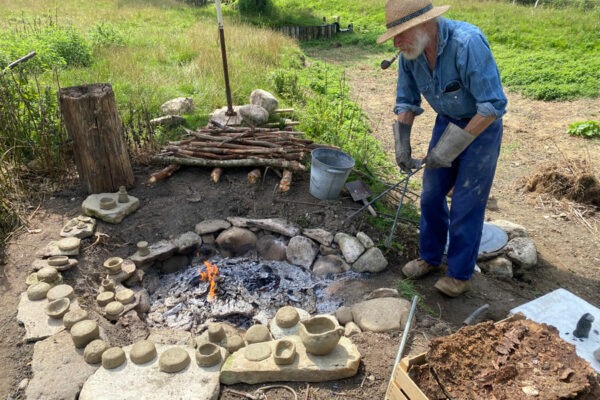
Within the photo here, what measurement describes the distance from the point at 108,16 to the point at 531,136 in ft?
49.4

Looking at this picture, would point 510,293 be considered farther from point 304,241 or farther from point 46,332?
point 46,332

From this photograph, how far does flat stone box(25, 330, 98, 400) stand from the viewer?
261 centimetres

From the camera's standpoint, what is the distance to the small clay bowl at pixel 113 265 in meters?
3.77

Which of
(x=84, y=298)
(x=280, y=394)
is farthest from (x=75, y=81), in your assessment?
(x=280, y=394)

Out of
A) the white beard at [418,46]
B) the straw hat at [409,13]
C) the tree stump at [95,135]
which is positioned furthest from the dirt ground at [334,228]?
the straw hat at [409,13]

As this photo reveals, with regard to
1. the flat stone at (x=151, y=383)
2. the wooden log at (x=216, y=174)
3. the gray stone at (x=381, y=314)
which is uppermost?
the wooden log at (x=216, y=174)

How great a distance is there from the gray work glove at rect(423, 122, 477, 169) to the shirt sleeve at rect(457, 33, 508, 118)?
0.75 ft

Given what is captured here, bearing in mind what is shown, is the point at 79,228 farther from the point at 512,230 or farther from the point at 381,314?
the point at 512,230

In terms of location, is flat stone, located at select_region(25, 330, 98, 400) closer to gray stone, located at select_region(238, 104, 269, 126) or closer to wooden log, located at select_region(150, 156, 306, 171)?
wooden log, located at select_region(150, 156, 306, 171)

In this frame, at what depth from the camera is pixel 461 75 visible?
9.95ft

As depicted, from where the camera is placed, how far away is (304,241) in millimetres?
4336

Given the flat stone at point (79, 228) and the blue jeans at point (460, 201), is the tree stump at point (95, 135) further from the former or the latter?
the blue jeans at point (460, 201)

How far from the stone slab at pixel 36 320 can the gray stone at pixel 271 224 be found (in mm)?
1830

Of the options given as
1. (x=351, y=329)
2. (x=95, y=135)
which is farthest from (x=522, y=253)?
(x=95, y=135)
